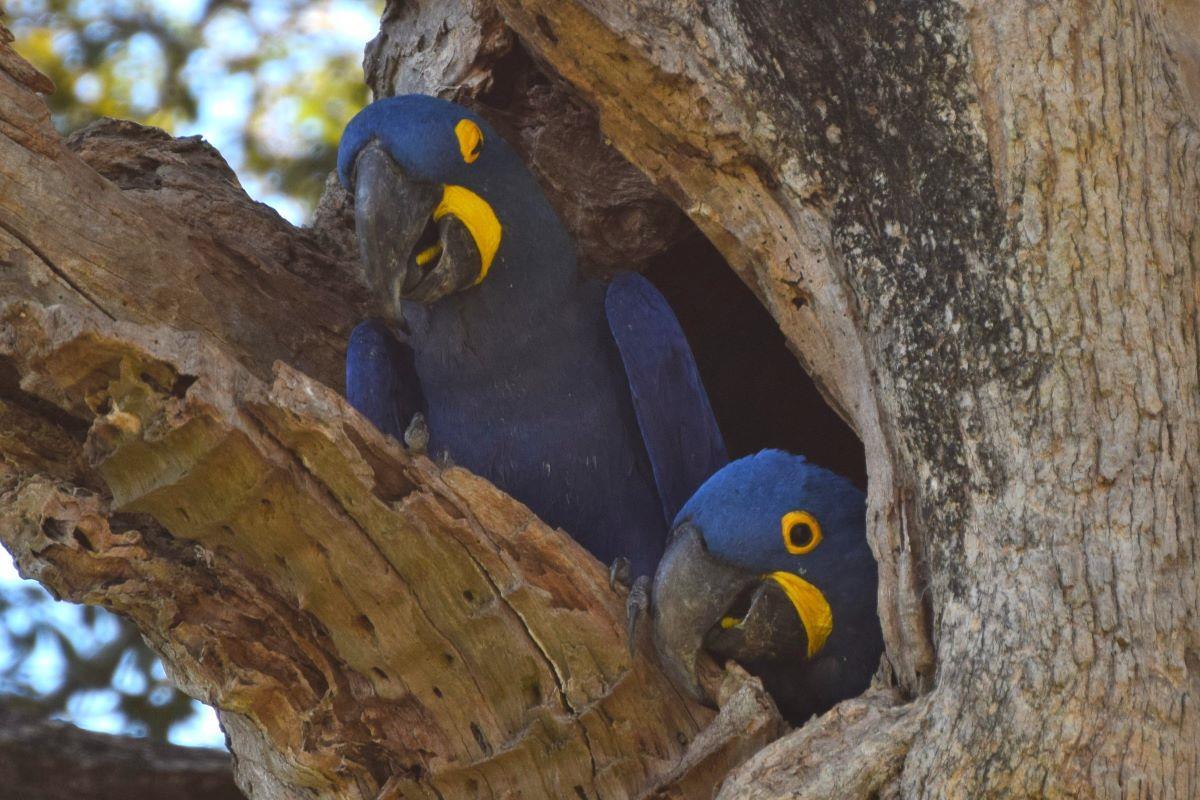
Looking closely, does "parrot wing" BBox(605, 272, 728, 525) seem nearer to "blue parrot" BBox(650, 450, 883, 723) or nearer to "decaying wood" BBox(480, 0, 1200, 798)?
"blue parrot" BBox(650, 450, 883, 723)

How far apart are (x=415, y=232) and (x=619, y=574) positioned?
1003 millimetres

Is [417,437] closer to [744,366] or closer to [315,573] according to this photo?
[315,573]

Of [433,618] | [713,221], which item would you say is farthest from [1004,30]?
[433,618]

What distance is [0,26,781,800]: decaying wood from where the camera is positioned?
2.68 metres

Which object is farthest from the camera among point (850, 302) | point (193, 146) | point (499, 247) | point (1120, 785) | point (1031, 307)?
point (193, 146)

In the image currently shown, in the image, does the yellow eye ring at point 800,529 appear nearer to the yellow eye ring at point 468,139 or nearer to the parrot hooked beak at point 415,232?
the parrot hooked beak at point 415,232

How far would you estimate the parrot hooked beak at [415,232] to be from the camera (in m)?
3.30

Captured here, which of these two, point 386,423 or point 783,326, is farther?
point 386,423

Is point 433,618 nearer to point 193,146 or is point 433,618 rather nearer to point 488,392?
point 488,392

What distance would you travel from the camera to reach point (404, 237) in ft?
10.9

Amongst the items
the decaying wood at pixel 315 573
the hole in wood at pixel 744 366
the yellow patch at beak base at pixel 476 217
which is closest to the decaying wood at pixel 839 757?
the decaying wood at pixel 315 573

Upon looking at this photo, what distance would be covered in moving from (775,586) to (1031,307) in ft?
2.90

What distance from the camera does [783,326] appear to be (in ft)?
9.67

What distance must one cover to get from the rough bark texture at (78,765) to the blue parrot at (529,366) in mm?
1207
